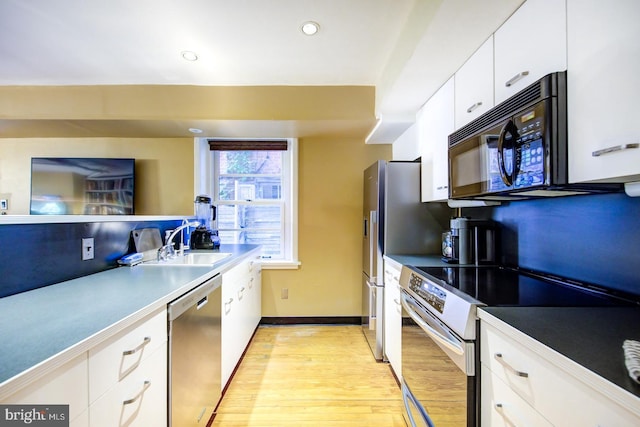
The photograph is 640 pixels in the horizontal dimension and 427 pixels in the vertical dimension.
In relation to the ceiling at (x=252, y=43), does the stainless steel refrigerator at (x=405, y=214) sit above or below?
below

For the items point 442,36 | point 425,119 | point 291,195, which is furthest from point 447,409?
point 291,195

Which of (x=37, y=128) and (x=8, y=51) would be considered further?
(x=37, y=128)

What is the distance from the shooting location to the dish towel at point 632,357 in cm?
50

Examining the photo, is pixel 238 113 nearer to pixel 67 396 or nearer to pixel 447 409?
pixel 67 396

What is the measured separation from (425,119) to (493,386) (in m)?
1.81

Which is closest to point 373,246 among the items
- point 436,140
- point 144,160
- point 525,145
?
point 436,140

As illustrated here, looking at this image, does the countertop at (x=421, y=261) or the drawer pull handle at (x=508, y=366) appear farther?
the countertop at (x=421, y=261)

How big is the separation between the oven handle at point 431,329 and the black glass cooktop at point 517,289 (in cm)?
20

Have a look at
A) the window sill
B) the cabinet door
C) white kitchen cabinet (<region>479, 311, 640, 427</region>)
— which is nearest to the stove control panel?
white kitchen cabinet (<region>479, 311, 640, 427</region>)

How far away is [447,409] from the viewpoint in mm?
1057

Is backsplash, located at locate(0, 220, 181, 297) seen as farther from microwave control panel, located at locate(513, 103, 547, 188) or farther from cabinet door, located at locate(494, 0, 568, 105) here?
cabinet door, located at locate(494, 0, 568, 105)

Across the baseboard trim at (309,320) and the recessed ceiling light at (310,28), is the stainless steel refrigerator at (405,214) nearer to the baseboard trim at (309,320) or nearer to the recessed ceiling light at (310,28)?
the recessed ceiling light at (310,28)

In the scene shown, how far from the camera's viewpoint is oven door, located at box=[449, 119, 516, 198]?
106cm

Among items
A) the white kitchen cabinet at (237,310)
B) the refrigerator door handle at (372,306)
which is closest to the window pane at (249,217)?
the white kitchen cabinet at (237,310)
